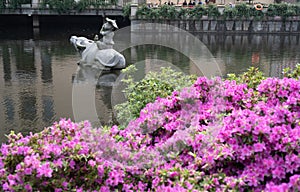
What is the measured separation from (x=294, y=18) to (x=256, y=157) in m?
27.2

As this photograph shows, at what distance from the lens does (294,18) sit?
2752 centimetres

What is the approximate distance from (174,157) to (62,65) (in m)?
11.9

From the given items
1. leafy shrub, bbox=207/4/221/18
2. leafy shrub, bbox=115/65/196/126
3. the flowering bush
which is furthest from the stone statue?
leafy shrub, bbox=207/4/221/18

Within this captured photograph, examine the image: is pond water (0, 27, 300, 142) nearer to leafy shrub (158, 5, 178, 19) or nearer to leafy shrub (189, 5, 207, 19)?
leafy shrub (189, 5, 207, 19)

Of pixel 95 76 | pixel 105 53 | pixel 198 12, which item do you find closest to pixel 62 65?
pixel 105 53

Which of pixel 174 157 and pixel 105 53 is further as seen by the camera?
pixel 105 53

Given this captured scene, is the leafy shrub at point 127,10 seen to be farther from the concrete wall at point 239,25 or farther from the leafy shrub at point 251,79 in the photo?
the leafy shrub at point 251,79

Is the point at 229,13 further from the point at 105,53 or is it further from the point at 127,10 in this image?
the point at 105,53

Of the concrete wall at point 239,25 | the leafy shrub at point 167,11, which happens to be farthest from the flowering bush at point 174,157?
the concrete wall at point 239,25

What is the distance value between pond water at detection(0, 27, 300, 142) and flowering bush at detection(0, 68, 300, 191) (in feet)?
13.6

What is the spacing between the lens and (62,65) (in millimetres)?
14094

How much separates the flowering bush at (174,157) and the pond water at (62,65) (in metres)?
4.14

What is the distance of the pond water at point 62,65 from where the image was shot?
8.01 meters

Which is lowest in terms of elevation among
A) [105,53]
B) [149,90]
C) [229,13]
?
[105,53]
